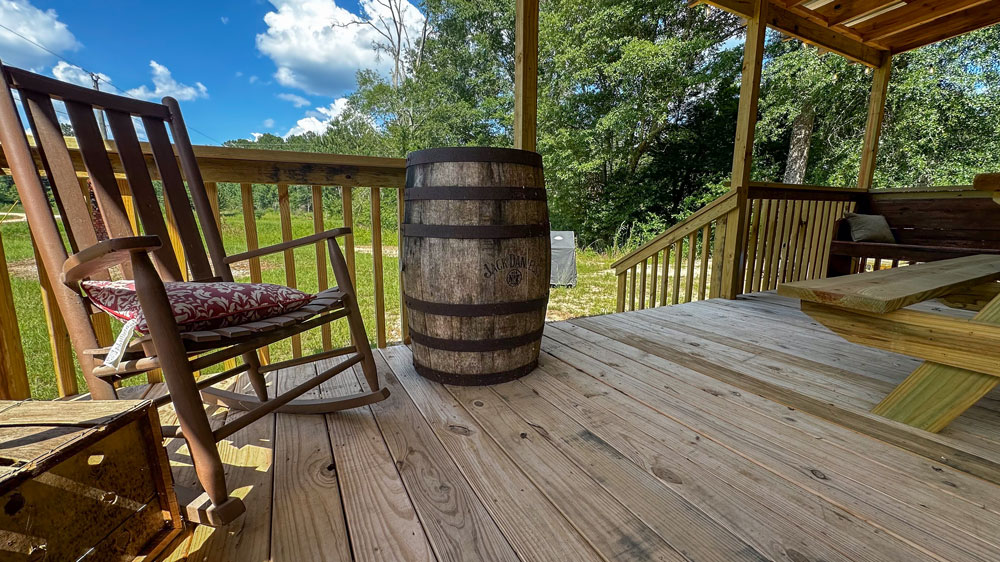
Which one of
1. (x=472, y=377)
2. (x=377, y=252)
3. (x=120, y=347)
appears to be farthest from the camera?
(x=377, y=252)

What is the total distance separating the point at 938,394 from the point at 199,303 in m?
1.95

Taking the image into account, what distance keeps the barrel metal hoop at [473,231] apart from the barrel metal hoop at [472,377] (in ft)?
1.65

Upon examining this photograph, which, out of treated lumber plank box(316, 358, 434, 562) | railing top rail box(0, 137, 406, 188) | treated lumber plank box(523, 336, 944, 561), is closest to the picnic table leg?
treated lumber plank box(523, 336, 944, 561)

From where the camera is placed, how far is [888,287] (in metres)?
1.19

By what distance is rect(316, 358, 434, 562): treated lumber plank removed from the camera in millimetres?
798

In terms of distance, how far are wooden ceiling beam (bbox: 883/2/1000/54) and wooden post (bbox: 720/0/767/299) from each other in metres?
1.75

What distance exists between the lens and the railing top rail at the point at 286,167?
142 centimetres

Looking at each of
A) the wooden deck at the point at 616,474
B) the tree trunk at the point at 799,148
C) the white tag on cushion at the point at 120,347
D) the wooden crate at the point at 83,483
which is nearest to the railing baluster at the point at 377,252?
the wooden deck at the point at 616,474

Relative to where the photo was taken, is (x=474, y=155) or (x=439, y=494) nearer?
(x=439, y=494)

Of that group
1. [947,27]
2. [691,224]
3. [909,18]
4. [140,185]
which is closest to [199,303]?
[140,185]

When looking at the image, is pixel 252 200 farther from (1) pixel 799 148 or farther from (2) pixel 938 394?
(1) pixel 799 148

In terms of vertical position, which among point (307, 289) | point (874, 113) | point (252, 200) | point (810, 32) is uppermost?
point (810, 32)

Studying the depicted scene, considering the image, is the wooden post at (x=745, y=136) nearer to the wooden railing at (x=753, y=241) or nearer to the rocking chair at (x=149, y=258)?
the wooden railing at (x=753, y=241)

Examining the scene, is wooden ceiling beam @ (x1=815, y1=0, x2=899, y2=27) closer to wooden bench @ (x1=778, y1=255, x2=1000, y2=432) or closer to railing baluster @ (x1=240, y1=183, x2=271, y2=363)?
wooden bench @ (x1=778, y1=255, x2=1000, y2=432)
